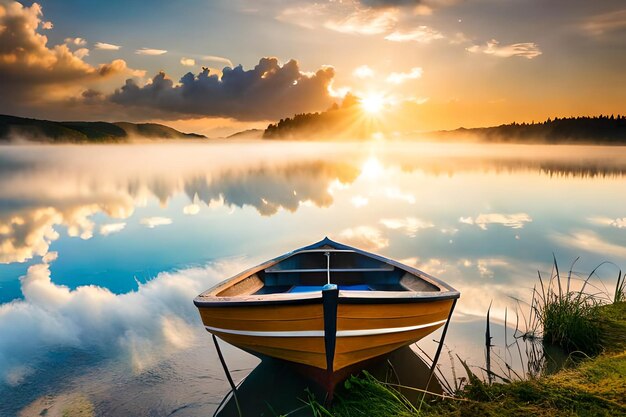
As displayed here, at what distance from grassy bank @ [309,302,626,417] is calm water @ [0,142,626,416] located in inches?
91.6

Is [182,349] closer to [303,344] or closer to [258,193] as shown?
[303,344]

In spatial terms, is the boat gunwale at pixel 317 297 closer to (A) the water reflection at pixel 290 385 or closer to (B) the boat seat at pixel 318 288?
(A) the water reflection at pixel 290 385

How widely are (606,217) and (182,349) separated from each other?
28.3 m

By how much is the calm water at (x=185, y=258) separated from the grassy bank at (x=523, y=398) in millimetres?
2326

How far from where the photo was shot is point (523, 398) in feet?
20.1

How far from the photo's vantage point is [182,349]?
9.69 metres

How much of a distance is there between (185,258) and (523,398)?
14245 millimetres

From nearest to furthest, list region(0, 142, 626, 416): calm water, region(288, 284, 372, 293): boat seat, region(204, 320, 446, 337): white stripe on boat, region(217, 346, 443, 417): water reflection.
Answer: region(204, 320, 446, 337): white stripe on boat → region(217, 346, 443, 417): water reflection → region(0, 142, 626, 416): calm water → region(288, 284, 372, 293): boat seat

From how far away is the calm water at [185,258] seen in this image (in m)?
8.58

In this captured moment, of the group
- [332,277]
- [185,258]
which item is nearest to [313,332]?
[332,277]

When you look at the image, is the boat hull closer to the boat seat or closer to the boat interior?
the boat interior

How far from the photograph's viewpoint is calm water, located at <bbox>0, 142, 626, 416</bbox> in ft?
28.1

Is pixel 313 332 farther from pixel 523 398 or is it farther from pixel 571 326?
pixel 571 326

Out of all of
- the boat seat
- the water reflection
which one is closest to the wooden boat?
the water reflection
